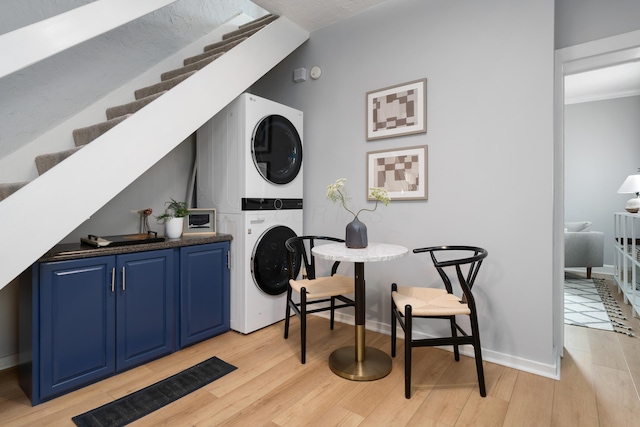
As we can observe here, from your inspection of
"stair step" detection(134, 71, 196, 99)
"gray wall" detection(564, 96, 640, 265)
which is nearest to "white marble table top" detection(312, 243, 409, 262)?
"stair step" detection(134, 71, 196, 99)

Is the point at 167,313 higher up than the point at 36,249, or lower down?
lower down

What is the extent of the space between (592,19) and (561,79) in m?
0.39

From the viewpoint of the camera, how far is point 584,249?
4.61 m

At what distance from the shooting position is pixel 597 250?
455 centimetres

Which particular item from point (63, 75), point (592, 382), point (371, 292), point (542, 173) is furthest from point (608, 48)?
point (63, 75)

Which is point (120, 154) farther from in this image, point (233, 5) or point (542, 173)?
point (233, 5)

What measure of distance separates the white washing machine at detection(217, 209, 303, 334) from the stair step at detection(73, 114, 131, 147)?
1085 mm

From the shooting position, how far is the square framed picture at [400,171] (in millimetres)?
2564

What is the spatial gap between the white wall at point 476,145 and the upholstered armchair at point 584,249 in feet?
10.6

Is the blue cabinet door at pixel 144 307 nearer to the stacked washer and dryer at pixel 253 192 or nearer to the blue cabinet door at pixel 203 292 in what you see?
the blue cabinet door at pixel 203 292

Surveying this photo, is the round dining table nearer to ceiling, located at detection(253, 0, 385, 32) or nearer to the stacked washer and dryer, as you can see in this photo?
the stacked washer and dryer

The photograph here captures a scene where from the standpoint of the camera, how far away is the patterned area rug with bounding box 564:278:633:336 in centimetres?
295

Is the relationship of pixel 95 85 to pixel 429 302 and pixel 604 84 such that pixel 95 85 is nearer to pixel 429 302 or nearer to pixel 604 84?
pixel 429 302

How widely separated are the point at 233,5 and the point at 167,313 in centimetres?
357
